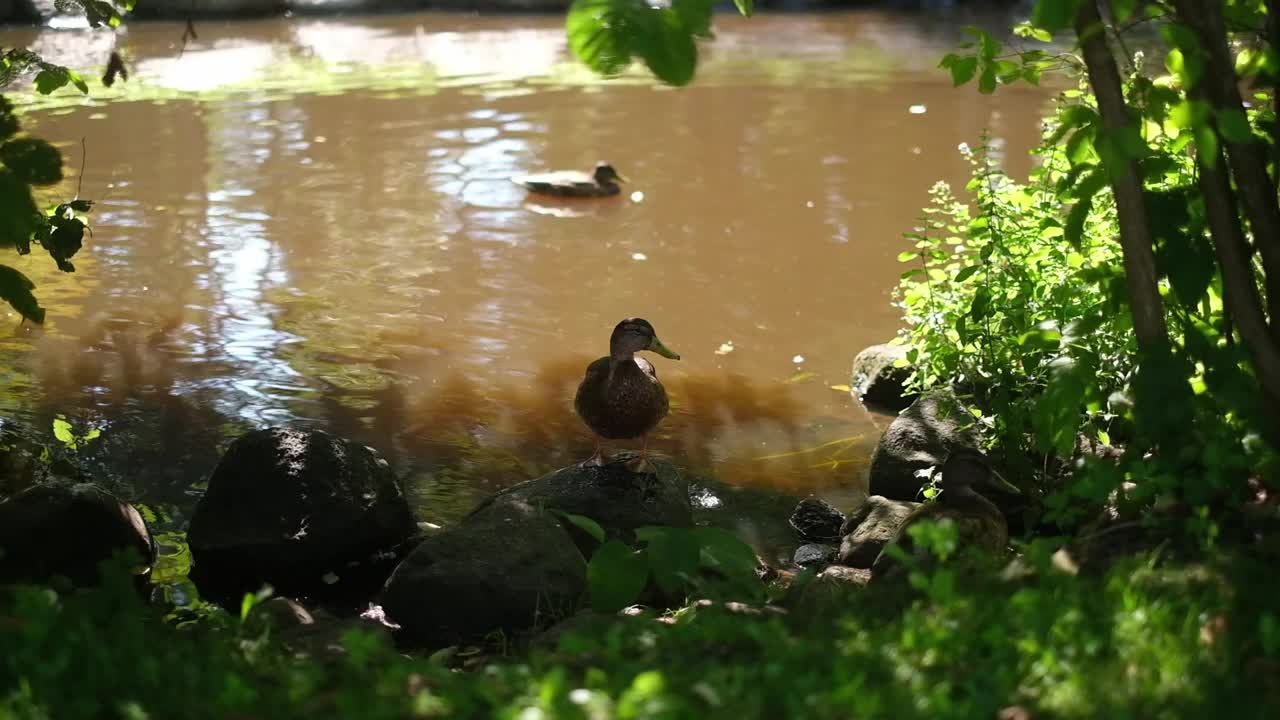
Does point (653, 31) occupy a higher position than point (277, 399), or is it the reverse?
point (653, 31)

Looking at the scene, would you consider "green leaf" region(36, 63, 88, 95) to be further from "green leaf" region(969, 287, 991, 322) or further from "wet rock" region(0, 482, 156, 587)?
"green leaf" region(969, 287, 991, 322)

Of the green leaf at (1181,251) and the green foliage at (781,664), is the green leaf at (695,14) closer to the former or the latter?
the green foliage at (781,664)

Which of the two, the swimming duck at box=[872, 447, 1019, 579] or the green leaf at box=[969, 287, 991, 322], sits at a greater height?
the green leaf at box=[969, 287, 991, 322]

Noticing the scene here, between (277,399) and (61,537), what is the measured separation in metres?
2.40

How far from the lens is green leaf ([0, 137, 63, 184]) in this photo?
415 cm

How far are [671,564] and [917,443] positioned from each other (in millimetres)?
2769

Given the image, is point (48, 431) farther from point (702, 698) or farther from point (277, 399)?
point (702, 698)

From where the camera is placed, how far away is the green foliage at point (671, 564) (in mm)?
3826

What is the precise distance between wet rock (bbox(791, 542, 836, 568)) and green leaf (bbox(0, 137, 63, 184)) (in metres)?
3.43

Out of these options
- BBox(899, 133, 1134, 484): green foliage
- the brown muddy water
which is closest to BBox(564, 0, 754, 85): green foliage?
BBox(899, 133, 1134, 484): green foliage

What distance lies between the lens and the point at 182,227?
36.5ft

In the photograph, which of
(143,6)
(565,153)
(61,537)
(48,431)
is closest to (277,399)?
(48,431)

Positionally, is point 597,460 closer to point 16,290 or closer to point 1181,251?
point 16,290

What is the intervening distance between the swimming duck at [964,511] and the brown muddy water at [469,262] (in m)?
1.09
